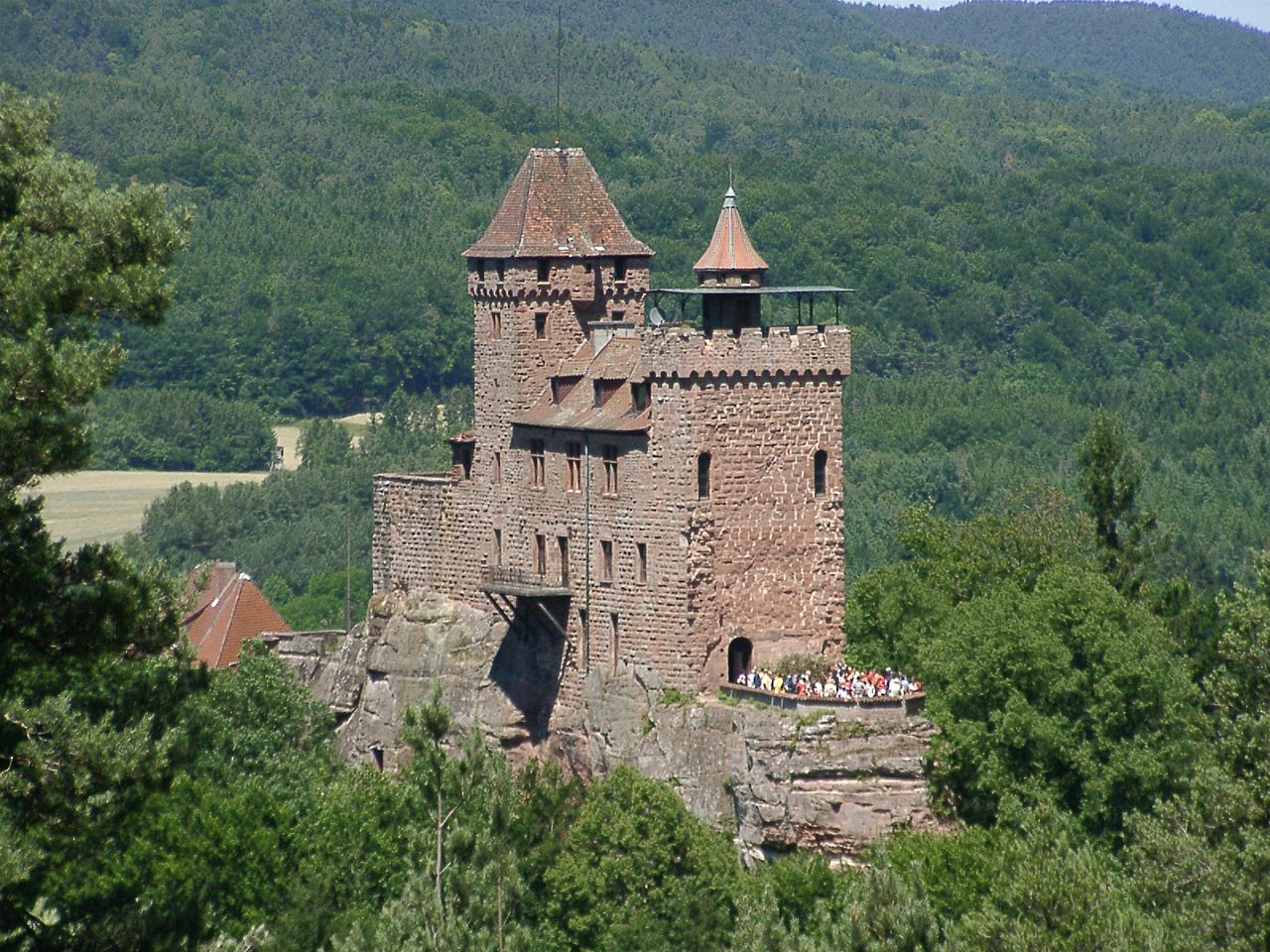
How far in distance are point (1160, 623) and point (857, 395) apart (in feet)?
319

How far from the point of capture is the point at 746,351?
65938 mm

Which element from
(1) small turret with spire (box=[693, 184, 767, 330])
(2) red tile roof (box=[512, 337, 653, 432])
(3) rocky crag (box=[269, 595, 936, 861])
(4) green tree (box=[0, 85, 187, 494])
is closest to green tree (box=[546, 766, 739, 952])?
(3) rocky crag (box=[269, 595, 936, 861])

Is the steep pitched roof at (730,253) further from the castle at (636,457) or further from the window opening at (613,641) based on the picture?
the window opening at (613,641)

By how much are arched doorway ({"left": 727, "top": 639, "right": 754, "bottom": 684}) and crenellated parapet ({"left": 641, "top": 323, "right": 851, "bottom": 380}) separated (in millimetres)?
5452

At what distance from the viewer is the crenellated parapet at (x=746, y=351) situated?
215ft

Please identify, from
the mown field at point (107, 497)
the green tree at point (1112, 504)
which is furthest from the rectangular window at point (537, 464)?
the mown field at point (107, 497)

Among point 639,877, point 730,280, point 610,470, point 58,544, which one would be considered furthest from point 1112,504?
point 58,544

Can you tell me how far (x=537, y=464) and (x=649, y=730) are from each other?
737 centimetres

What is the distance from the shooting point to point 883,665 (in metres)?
68.7

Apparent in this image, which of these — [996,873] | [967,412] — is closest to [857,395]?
[967,412]

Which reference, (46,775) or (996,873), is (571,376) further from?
(46,775)

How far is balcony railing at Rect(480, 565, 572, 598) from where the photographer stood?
68.5m

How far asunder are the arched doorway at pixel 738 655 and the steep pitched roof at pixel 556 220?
384 inches

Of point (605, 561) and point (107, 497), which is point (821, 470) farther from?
point (107, 497)
